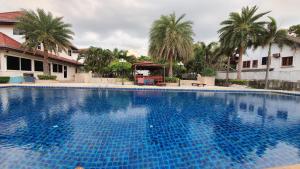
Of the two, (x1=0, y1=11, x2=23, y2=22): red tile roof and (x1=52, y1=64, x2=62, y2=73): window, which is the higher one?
(x1=0, y1=11, x2=23, y2=22): red tile roof

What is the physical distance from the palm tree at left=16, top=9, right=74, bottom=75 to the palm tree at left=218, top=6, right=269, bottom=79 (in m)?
22.1

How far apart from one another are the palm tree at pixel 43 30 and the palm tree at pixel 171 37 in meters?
12.1

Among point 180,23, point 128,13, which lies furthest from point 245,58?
point 128,13

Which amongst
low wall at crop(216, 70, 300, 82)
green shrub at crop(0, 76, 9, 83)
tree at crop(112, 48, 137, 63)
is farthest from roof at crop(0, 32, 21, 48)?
low wall at crop(216, 70, 300, 82)

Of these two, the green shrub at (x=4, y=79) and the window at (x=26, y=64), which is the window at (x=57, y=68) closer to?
the window at (x=26, y=64)

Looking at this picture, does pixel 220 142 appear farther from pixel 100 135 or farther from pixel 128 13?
pixel 128 13

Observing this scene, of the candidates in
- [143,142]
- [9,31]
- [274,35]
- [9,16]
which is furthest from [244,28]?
[9,16]

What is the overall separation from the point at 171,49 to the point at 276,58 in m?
Answer: 16.5

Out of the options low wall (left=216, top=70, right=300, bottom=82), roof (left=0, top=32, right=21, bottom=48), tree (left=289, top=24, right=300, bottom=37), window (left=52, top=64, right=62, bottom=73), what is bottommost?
low wall (left=216, top=70, right=300, bottom=82)

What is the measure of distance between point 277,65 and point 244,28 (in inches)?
339

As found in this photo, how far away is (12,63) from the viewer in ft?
56.1

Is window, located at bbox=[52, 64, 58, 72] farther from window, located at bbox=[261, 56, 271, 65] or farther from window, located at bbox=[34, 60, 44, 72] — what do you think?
window, located at bbox=[261, 56, 271, 65]

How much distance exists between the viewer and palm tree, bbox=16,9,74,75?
16.9 meters

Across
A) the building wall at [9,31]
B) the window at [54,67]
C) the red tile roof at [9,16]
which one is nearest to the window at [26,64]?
the building wall at [9,31]
